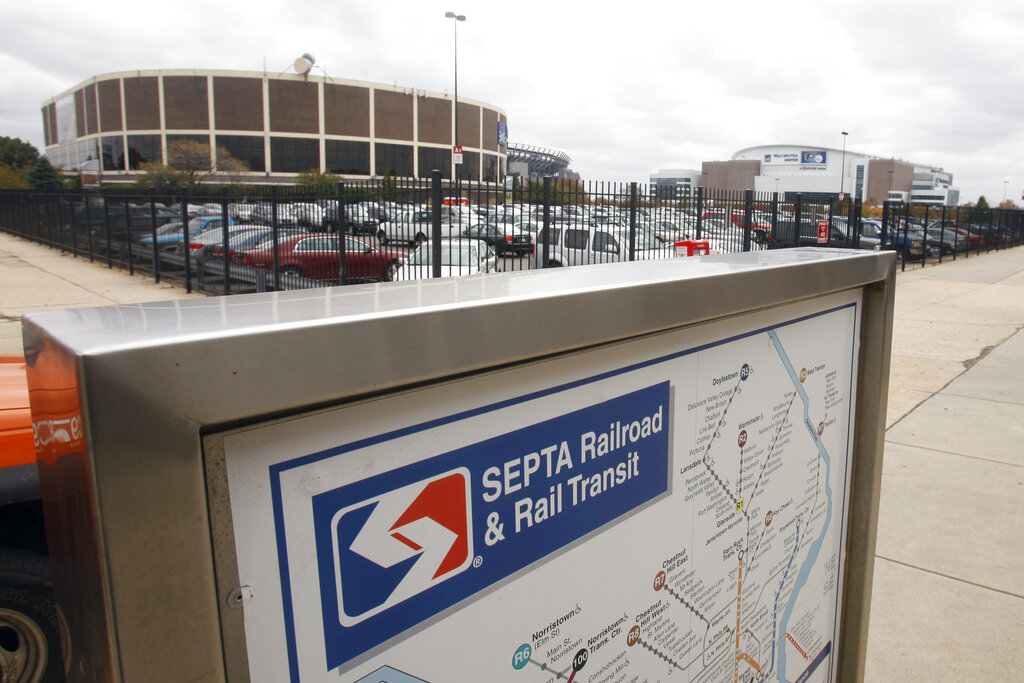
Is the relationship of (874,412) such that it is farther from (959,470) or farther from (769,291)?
(959,470)

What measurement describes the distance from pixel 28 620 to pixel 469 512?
2437 millimetres

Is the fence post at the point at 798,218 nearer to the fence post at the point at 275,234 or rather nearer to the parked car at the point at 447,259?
the parked car at the point at 447,259

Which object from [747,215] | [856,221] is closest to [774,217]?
[747,215]

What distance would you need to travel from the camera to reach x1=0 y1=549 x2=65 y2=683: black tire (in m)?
2.57

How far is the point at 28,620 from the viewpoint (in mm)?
2607

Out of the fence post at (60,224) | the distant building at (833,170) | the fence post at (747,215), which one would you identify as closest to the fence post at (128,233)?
the fence post at (60,224)

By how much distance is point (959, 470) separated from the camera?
5.40 metres

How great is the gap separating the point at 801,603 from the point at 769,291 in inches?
39.5

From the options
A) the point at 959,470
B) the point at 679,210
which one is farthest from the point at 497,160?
the point at 959,470

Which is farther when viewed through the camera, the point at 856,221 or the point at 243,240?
the point at 856,221

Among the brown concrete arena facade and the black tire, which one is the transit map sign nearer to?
the black tire

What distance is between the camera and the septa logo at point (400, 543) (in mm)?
902

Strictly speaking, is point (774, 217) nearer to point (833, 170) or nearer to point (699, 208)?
point (699, 208)

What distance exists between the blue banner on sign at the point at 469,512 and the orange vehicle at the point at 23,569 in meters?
2.17
